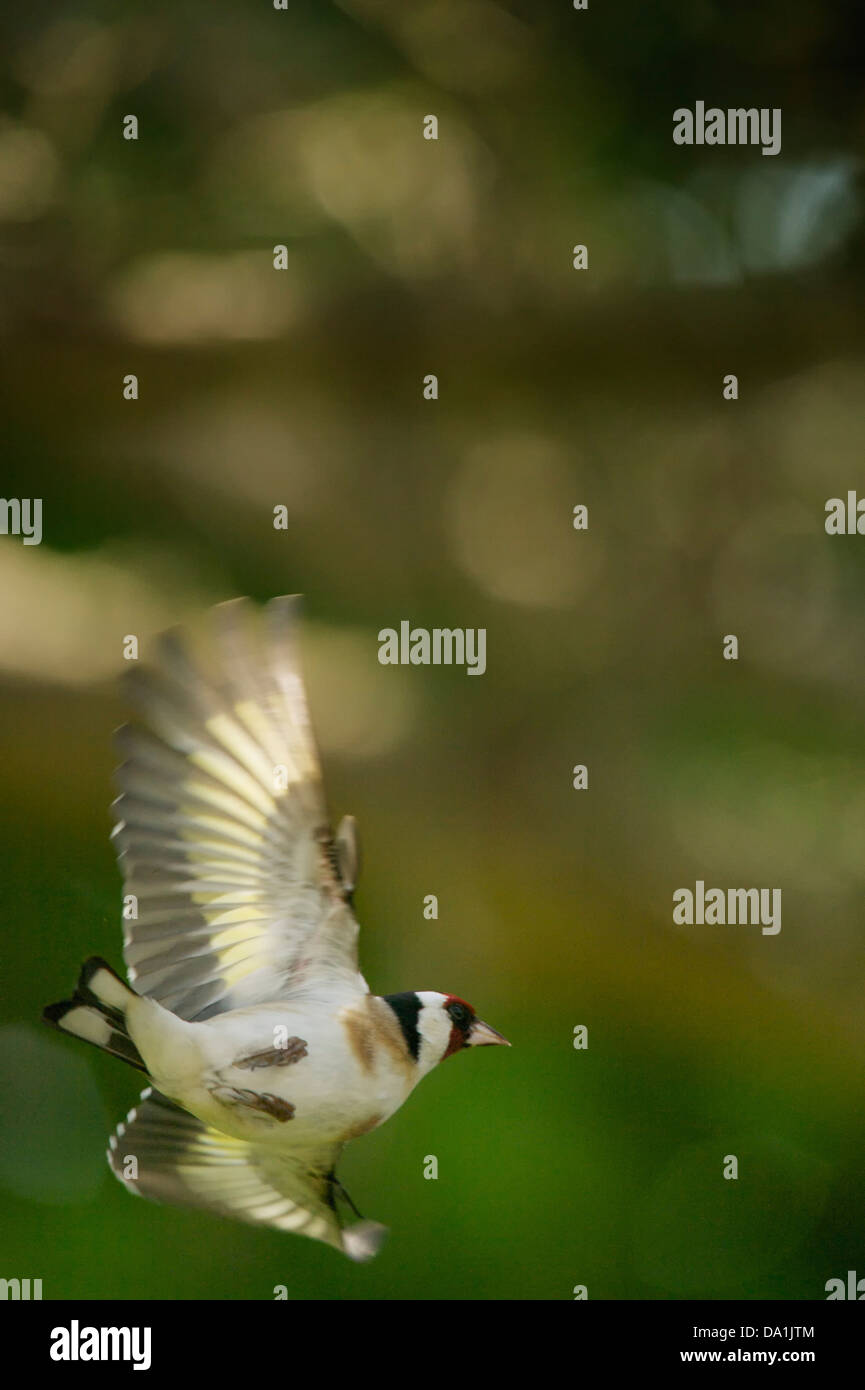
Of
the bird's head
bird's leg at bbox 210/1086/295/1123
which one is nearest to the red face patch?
the bird's head

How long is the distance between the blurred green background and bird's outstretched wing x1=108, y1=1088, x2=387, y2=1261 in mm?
249

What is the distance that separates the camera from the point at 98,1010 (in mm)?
715

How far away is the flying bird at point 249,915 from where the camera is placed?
743 mm

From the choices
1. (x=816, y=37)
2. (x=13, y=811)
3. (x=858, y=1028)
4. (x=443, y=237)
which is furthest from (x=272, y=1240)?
(x=816, y=37)

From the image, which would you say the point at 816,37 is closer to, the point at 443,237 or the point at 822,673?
the point at 443,237

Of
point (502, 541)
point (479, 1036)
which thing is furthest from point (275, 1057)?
point (502, 541)

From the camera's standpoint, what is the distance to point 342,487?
3.94ft

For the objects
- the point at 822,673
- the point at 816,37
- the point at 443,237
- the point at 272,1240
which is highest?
the point at 816,37

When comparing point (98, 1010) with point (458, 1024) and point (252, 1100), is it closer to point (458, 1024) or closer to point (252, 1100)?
point (252, 1100)

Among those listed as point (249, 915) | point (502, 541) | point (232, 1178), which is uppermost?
point (502, 541)

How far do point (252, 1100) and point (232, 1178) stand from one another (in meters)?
0.09

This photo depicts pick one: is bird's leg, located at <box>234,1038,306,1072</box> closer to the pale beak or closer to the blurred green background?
the pale beak

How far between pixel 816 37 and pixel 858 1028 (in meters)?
0.85

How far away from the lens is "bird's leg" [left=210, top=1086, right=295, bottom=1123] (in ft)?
2.43
